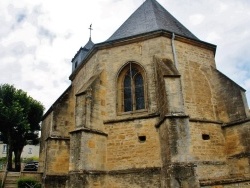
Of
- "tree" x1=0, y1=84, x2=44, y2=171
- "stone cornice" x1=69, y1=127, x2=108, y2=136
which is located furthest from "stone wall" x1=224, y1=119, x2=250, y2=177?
"tree" x1=0, y1=84, x2=44, y2=171

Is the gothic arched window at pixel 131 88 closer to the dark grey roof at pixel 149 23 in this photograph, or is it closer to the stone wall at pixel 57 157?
the dark grey roof at pixel 149 23

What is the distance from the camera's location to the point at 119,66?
1109cm

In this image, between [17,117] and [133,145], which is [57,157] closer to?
[133,145]

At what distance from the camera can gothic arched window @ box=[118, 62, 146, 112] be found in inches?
416

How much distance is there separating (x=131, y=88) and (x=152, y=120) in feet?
6.17

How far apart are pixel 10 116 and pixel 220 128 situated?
619 inches

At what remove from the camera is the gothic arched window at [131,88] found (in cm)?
1055

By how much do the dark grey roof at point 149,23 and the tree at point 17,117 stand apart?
37.5 feet

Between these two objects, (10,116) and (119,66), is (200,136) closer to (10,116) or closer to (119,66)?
(119,66)

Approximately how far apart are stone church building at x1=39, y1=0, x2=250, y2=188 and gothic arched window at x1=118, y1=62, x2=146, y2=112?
0.04 metres

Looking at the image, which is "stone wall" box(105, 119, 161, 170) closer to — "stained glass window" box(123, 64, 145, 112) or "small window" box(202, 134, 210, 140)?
"stained glass window" box(123, 64, 145, 112)

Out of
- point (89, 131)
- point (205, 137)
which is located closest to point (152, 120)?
point (205, 137)

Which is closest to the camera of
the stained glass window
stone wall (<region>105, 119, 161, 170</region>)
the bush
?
stone wall (<region>105, 119, 161, 170</region>)

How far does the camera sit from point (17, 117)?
20141mm
